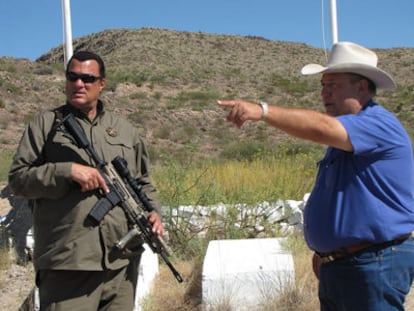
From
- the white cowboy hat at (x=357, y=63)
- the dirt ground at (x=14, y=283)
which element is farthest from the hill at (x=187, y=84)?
the white cowboy hat at (x=357, y=63)

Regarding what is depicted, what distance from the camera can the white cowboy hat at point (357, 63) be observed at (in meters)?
2.41

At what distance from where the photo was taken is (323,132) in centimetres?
214

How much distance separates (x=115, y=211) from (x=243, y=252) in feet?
6.71

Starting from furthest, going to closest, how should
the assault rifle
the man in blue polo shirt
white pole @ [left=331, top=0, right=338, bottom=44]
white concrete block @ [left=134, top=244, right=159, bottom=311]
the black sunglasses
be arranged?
white pole @ [left=331, top=0, right=338, bottom=44]
white concrete block @ [left=134, top=244, right=159, bottom=311]
the black sunglasses
the assault rifle
the man in blue polo shirt

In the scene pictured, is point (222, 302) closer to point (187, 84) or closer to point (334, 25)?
point (334, 25)

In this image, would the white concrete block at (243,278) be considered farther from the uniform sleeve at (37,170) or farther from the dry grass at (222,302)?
the uniform sleeve at (37,170)

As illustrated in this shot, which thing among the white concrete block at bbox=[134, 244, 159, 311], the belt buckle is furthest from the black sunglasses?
the white concrete block at bbox=[134, 244, 159, 311]

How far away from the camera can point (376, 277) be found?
2318 mm

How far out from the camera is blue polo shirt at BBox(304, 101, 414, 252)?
7.43ft

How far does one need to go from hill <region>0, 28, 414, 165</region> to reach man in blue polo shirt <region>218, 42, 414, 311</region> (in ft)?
43.7

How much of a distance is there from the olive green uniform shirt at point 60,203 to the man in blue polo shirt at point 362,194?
92 cm

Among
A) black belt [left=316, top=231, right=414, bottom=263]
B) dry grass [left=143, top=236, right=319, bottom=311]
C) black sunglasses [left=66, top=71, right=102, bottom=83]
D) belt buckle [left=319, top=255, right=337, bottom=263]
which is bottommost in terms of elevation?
dry grass [left=143, top=236, right=319, bottom=311]

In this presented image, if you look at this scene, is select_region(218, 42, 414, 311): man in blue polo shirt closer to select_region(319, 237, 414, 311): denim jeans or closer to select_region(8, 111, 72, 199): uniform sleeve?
select_region(319, 237, 414, 311): denim jeans

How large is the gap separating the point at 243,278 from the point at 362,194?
2133 millimetres
